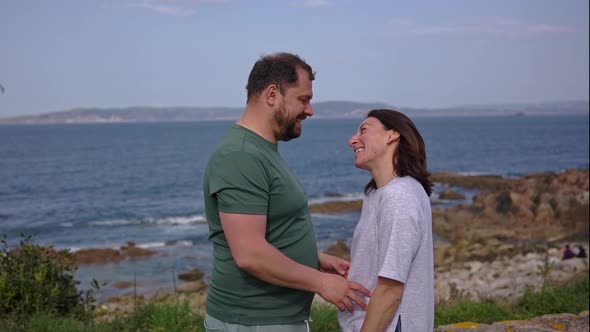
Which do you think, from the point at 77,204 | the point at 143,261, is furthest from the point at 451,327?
the point at 77,204

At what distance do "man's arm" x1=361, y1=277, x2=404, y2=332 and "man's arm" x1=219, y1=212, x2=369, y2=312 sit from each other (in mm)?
143

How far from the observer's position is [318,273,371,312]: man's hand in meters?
3.09

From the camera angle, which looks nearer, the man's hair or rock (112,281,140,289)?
the man's hair

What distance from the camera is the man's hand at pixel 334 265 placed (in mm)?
3635

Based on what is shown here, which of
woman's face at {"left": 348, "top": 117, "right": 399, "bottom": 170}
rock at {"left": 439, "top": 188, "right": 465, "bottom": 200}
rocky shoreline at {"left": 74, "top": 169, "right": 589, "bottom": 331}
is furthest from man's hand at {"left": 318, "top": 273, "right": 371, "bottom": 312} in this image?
rock at {"left": 439, "top": 188, "right": 465, "bottom": 200}

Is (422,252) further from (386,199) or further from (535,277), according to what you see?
(535,277)

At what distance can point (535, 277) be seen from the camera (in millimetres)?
15883

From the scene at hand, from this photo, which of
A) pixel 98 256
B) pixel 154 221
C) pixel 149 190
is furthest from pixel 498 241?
pixel 149 190

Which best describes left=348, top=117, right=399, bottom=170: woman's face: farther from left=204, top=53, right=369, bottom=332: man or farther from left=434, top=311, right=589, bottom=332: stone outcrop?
left=434, top=311, right=589, bottom=332: stone outcrop

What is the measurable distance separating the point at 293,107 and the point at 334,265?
3.18ft

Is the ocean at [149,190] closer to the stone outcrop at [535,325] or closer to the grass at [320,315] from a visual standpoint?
the grass at [320,315]

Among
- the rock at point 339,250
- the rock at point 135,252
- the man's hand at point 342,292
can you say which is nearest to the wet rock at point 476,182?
the rock at point 339,250

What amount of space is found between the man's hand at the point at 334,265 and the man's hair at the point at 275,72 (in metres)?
1.05

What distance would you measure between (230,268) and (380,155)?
944 millimetres
